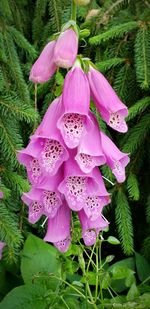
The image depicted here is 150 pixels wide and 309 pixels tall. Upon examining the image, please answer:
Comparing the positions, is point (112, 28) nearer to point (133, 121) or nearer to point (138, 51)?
point (138, 51)

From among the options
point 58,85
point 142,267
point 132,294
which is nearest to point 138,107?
point 58,85

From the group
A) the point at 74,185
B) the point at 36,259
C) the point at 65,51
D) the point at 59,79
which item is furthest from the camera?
the point at 36,259

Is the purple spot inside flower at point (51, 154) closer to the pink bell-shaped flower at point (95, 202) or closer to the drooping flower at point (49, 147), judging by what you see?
the drooping flower at point (49, 147)

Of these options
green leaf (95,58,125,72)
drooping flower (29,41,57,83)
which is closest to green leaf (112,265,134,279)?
drooping flower (29,41,57,83)

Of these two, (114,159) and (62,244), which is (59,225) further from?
(114,159)

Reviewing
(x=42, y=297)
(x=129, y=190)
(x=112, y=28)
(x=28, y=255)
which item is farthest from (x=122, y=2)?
(x=42, y=297)

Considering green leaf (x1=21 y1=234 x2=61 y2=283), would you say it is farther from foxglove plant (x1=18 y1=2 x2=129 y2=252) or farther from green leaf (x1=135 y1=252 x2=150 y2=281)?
foxglove plant (x1=18 y1=2 x2=129 y2=252)
